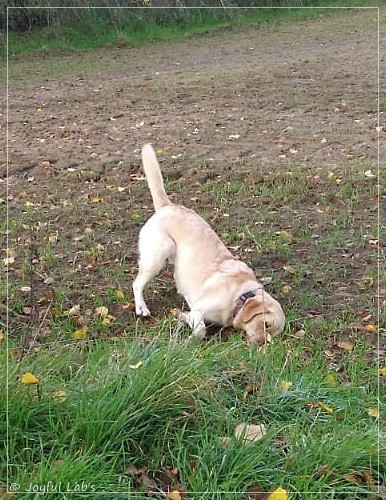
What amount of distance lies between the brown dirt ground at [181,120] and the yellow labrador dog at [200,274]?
359 mm

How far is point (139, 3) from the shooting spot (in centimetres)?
1609

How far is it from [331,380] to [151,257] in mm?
1688

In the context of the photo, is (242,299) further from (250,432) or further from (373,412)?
(250,432)

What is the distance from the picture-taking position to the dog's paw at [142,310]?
496 cm

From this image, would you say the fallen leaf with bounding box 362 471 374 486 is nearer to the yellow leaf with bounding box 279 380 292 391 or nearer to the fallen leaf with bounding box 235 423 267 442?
the fallen leaf with bounding box 235 423 267 442

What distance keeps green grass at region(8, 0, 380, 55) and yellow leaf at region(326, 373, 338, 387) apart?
37.0 feet

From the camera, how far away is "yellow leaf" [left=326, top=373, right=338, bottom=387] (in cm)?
388

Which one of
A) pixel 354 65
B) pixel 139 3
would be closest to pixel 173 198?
pixel 354 65

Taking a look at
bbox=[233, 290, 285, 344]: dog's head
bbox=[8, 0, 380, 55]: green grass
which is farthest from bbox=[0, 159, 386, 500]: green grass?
bbox=[8, 0, 380, 55]: green grass

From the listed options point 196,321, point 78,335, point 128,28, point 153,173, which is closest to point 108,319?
point 78,335

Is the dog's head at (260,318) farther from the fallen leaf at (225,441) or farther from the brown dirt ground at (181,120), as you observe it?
the fallen leaf at (225,441)

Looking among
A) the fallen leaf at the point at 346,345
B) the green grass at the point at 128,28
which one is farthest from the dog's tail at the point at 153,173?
the green grass at the point at 128,28

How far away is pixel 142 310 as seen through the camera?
4.98 metres

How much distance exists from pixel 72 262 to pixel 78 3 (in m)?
10.6
